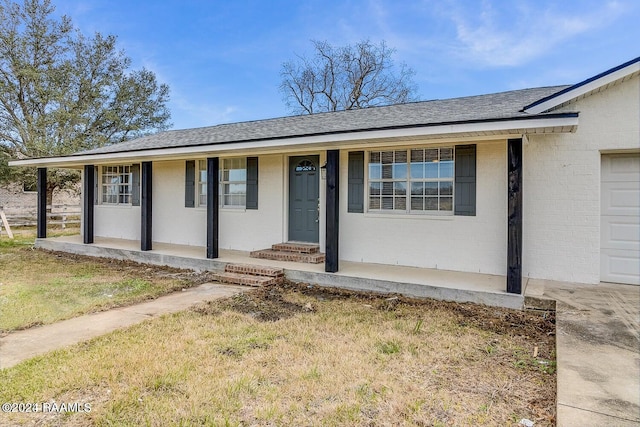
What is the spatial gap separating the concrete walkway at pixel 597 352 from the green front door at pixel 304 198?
4413 mm

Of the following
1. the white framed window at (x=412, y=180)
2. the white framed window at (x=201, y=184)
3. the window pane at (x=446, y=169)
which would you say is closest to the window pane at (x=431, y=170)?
the white framed window at (x=412, y=180)

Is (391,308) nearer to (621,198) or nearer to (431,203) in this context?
(431,203)

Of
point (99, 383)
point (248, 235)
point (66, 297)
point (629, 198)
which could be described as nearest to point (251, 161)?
point (248, 235)

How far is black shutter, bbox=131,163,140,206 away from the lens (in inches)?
440

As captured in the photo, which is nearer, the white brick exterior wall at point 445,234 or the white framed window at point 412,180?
the white brick exterior wall at point 445,234

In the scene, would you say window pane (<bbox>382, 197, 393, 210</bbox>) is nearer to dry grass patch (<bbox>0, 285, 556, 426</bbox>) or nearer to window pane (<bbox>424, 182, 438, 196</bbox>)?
window pane (<bbox>424, 182, 438, 196</bbox>)

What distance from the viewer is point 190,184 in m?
10.1

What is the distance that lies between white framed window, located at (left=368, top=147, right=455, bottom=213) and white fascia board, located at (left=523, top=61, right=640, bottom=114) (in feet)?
4.90

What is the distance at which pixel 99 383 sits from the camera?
3207 millimetres

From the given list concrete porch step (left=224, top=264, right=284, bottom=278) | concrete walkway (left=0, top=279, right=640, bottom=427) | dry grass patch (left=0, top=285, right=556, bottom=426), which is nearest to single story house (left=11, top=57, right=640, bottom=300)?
concrete walkway (left=0, top=279, right=640, bottom=427)

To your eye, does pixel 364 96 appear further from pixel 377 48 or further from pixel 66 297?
pixel 66 297

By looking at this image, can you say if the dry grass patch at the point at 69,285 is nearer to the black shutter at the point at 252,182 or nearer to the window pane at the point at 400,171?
the black shutter at the point at 252,182

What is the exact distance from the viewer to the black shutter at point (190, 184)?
10008mm

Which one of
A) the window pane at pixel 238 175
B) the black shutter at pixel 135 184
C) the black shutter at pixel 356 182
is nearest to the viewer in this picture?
the black shutter at pixel 356 182
